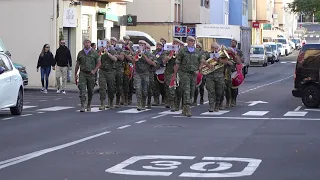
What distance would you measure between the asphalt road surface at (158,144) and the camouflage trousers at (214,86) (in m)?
0.59

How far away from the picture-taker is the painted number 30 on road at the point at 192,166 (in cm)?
1109

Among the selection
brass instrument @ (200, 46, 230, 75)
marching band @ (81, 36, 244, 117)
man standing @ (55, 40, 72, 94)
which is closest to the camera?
marching band @ (81, 36, 244, 117)

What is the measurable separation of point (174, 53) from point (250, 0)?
7280 centimetres

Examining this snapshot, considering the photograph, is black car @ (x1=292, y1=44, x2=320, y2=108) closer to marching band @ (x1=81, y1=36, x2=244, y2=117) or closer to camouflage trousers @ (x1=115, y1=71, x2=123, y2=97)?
marching band @ (x1=81, y1=36, x2=244, y2=117)

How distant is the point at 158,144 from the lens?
1438 cm

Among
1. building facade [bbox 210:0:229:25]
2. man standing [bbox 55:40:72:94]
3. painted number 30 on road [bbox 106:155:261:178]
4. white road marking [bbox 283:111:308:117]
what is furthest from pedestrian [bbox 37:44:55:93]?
building facade [bbox 210:0:229:25]

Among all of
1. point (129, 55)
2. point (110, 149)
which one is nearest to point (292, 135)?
point (110, 149)

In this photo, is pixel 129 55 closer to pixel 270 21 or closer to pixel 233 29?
pixel 233 29

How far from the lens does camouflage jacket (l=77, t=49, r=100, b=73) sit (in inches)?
848

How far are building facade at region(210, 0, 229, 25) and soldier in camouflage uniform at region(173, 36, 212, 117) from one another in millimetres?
48481

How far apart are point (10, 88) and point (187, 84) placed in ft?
13.6

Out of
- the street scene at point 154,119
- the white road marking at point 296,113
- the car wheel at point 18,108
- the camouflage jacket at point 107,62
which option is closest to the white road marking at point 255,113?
the street scene at point 154,119

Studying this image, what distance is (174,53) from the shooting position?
22438 mm

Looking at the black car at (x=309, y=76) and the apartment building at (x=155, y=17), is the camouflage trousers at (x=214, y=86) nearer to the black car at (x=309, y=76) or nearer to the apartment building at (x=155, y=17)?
Answer: the black car at (x=309, y=76)
